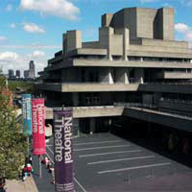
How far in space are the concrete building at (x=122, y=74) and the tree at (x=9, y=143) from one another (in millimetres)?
22922

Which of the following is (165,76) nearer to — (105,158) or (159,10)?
(159,10)

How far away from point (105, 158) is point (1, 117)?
1511 cm

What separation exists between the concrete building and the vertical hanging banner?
992 inches

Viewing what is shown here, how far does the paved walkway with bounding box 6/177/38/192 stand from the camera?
21342mm

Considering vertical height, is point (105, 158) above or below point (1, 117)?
below

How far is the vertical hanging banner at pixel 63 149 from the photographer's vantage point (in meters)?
→ 13.9

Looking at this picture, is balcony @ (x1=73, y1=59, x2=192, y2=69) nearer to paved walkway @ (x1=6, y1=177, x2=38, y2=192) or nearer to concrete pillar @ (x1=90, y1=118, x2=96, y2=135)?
concrete pillar @ (x1=90, y1=118, x2=96, y2=135)

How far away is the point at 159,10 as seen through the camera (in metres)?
67.8

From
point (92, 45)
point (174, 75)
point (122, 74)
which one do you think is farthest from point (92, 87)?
point (174, 75)

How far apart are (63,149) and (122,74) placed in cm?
4101

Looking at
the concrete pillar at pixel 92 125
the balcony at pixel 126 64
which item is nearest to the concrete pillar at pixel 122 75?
the balcony at pixel 126 64

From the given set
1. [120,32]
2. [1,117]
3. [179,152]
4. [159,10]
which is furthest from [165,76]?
[1,117]

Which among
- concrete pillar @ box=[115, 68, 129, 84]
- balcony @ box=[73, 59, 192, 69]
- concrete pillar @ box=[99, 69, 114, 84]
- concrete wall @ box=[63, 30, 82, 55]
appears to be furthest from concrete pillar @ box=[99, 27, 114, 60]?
concrete wall @ box=[63, 30, 82, 55]

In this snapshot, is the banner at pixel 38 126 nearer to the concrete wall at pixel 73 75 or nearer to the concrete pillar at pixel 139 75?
the concrete wall at pixel 73 75
